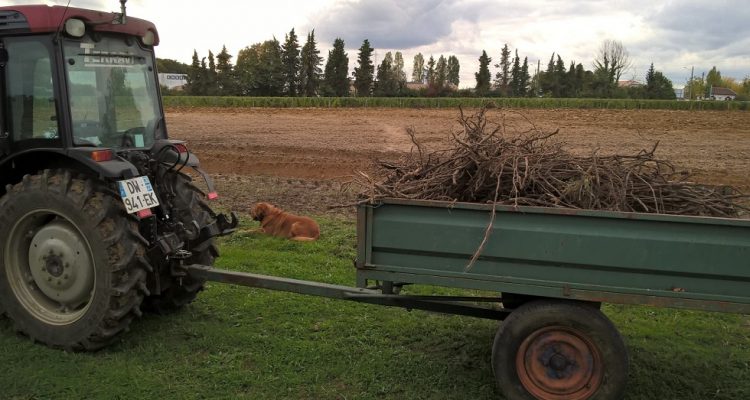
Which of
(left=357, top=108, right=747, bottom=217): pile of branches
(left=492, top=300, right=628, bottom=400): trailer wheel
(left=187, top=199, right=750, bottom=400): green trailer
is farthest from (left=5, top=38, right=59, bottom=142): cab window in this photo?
(left=492, top=300, right=628, bottom=400): trailer wheel

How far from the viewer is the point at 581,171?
354 cm

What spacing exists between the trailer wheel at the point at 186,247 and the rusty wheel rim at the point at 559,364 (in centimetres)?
266

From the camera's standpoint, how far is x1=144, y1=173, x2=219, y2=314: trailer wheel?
15.1 feet

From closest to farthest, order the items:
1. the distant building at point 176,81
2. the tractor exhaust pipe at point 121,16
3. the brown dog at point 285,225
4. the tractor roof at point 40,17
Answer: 1. the tractor roof at point 40,17
2. the tractor exhaust pipe at point 121,16
3. the brown dog at point 285,225
4. the distant building at point 176,81

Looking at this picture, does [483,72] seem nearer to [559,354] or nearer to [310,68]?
[310,68]

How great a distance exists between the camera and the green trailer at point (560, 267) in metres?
2.94

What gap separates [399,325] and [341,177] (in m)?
7.52

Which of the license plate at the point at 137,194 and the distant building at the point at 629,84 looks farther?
the distant building at the point at 629,84

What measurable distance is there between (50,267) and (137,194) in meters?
0.89

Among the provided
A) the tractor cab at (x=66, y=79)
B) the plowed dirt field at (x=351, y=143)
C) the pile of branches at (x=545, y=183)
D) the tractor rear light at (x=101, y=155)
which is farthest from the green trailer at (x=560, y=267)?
the tractor cab at (x=66, y=79)

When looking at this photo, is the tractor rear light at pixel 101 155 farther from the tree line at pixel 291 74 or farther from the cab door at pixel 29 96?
the tree line at pixel 291 74

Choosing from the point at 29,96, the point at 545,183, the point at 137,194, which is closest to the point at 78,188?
the point at 137,194

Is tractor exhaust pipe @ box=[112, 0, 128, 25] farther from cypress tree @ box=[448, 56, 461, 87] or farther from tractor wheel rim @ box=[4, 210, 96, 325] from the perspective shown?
cypress tree @ box=[448, 56, 461, 87]

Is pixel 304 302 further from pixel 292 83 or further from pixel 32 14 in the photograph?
pixel 292 83
